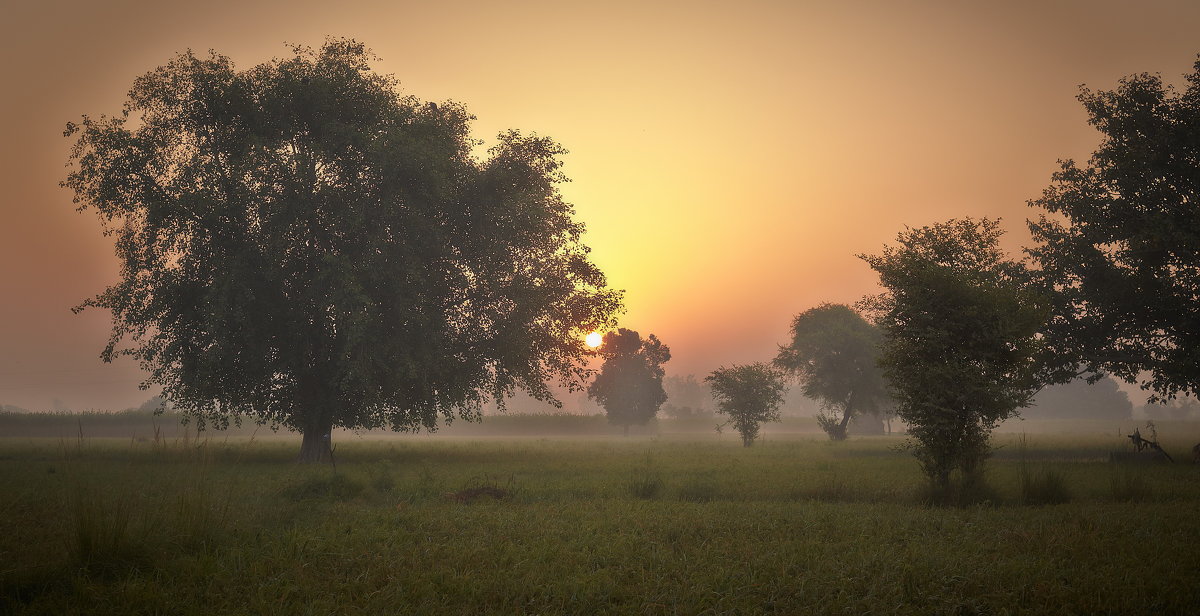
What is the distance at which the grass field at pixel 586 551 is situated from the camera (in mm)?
7469

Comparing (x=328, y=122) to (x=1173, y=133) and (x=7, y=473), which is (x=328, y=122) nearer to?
(x=7, y=473)

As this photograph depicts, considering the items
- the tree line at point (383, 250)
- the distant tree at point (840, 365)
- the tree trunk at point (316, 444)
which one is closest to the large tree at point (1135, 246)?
the tree line at point (383, 250)

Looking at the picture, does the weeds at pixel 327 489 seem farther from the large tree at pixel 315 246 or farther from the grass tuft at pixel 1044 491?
the grass tuft at pixel 1044 491

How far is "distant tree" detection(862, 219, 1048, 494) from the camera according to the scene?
49.0 feet

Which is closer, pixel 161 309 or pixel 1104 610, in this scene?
pixel 1104 610

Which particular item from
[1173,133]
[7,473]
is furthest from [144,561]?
[1173,133]

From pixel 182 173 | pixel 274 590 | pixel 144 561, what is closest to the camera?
pixel 274 590

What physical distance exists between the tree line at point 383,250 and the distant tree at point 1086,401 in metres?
128

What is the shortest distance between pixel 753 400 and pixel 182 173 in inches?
1403

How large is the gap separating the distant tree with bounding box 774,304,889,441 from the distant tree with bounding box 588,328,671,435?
26.0 m

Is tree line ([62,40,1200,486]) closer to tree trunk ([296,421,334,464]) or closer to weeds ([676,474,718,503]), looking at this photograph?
tree trunk ([296,421,334,464])

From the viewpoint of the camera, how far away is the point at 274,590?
780 cm

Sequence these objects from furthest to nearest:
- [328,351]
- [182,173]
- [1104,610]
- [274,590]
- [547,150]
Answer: [547,150]
[328,351]
[182,173]
[274,590]
[1104,610]

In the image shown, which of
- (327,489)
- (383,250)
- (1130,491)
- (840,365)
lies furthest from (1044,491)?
(840,365)
